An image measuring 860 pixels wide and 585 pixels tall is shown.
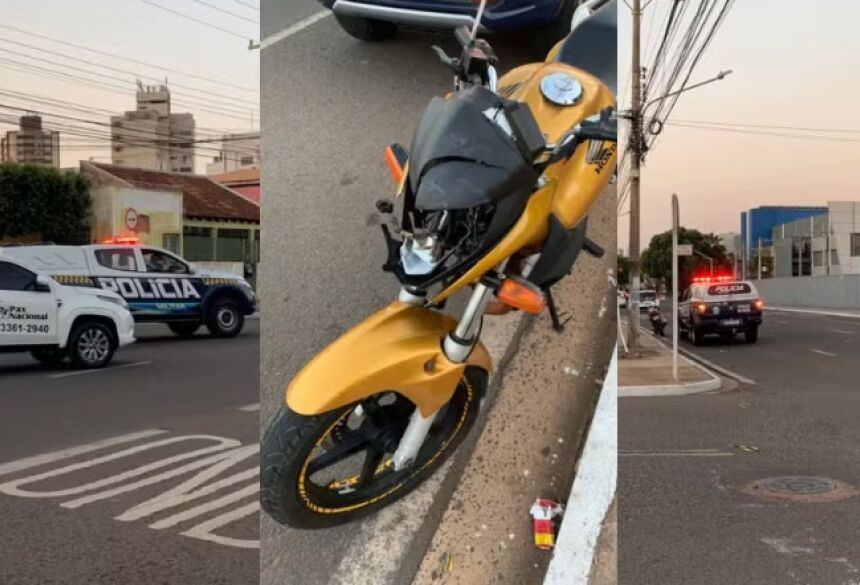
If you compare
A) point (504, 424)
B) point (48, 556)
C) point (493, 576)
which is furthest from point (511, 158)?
point (48, 556)

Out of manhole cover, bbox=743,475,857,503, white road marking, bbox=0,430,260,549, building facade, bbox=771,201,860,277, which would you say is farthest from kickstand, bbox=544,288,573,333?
building facade, bbox=771,201,860,277

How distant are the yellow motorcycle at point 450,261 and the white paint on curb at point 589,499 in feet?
0.71

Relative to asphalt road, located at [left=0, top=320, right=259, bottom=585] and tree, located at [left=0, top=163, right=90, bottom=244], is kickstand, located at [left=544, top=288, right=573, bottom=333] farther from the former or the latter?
tree, located at [left=0, top=163, right=90, bottom=244]

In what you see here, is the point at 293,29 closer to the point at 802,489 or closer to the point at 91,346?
the point at 91,346

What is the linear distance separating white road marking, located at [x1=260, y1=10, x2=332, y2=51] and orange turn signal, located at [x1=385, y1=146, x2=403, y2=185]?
24 cm

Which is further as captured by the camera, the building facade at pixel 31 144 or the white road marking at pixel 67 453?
the white road marking at pixel 67 453

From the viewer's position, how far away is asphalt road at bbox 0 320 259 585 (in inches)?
88.9

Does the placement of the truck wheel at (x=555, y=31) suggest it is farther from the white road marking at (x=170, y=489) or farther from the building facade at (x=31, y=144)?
the white road marking at (x=170, y=489)

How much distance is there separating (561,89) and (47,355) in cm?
251

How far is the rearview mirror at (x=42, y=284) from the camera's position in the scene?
2066 mm

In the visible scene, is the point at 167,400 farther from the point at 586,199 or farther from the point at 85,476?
the point at 586,199

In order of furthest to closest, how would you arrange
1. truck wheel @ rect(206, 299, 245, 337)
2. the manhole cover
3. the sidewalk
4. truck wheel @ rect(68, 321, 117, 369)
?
the sidewalk, the manhole cover, truck wheel @ rect(68, 321, 117, 369), truck wheel @ rect(206, 299, 245, 337)

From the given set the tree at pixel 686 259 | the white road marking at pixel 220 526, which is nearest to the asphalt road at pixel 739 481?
the white road marking at pixel 220 526

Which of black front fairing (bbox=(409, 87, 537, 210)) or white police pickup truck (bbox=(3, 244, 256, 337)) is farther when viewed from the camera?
white police pickup truck (bbox=(3, 244, 256, 337))
